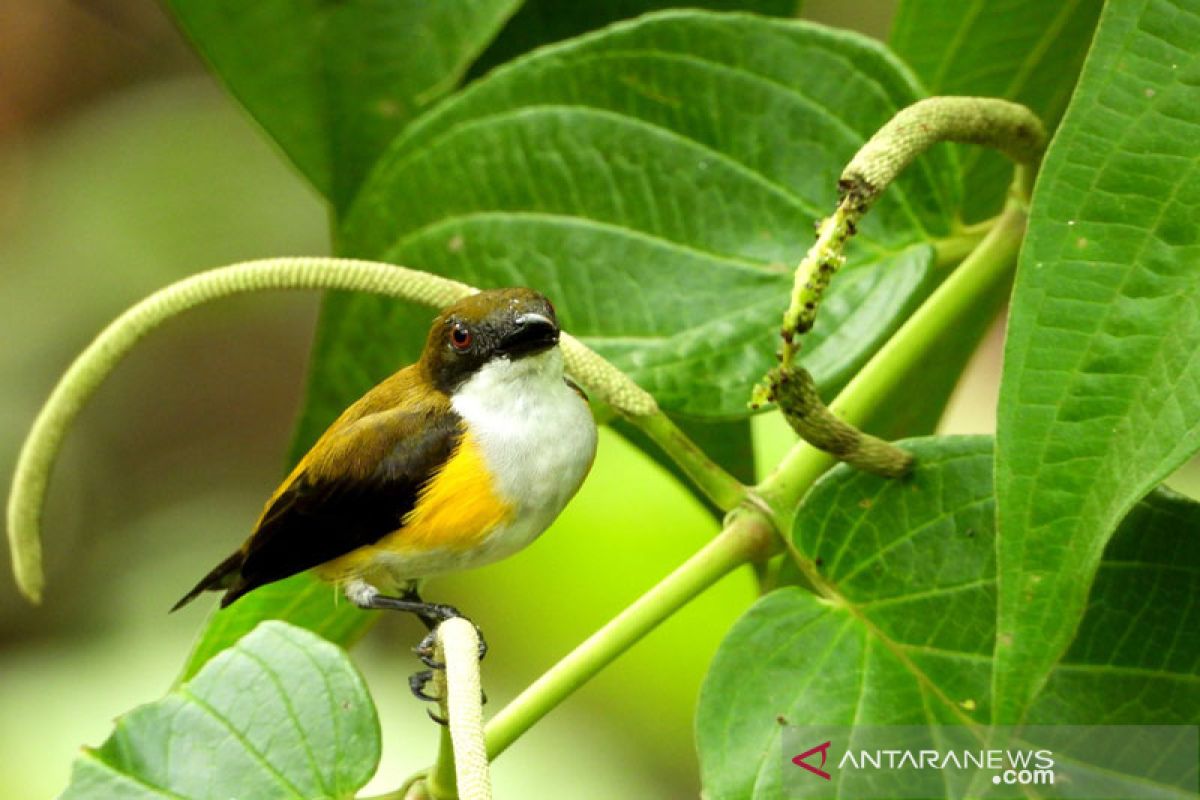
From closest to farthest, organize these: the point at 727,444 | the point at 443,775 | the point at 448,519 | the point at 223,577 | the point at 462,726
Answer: the point at 462,726
the point at 443,775
the point at 448,519
the point at 223,577
the point at 727,444

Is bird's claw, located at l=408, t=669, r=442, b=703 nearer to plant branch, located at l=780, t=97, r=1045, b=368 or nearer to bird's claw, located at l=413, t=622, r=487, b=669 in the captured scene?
bird's claw, located at l=413, t=622, r=487, b=669

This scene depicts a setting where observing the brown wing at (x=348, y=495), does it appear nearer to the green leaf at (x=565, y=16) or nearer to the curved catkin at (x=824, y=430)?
the curved catkin at (x=824, y=430)

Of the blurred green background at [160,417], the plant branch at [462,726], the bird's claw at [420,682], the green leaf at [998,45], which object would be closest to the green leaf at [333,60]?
the green leaf at [998,45]

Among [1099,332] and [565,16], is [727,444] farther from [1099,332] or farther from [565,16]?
[1099,332]

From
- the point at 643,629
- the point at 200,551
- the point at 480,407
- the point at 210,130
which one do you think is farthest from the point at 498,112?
the point at 210,130

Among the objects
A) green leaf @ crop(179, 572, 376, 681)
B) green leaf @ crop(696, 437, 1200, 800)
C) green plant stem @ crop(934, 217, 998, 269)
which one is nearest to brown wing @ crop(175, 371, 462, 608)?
green leaf @ crop(179, 572, 376, 681)

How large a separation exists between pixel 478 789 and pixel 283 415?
8.52 ft

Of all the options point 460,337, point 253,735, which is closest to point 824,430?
point 460,337

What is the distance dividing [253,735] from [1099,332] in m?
0.49

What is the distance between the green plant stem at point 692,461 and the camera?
849 mm

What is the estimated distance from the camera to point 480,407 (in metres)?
0.93

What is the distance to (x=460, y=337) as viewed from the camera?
0.89m

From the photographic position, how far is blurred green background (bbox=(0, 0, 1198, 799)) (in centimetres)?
200

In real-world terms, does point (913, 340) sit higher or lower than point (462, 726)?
higher
